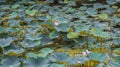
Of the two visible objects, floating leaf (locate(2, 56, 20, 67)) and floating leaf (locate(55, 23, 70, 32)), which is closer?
floating leaf (locate(2, 56, 20, 67))

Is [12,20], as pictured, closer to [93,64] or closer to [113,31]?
[113,31]

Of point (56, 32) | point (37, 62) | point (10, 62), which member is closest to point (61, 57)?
point (37, 62)

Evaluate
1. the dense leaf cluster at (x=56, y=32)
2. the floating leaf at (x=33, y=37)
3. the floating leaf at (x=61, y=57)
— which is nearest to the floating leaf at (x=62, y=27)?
the dense leaf cluster at (x=56, y=32)

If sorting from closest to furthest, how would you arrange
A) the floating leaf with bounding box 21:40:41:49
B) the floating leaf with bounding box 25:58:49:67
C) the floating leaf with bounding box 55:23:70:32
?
the floating leaf with bounding box 25:58:49:67, the floating leaf with bounding box 21:40:41:49, the floating leaf with bounding box 55:23:70:32

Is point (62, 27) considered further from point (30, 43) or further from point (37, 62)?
point (37, 62)

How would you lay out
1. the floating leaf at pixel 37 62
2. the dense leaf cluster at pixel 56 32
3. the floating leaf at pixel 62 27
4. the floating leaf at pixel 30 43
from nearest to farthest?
the floating leaf at pixel 37 62 → the dense leaf cluster at pixel 56 32 → the floating leaf at pixel 30 43 → the floating leaf at pixel 62 27

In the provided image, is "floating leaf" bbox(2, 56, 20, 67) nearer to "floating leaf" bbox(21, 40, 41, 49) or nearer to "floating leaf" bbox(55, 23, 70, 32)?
"floating leaf" bbox(21, 40, 41, 49)

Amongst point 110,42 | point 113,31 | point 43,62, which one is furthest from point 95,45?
point 43,62

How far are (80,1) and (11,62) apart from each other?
1.78 m

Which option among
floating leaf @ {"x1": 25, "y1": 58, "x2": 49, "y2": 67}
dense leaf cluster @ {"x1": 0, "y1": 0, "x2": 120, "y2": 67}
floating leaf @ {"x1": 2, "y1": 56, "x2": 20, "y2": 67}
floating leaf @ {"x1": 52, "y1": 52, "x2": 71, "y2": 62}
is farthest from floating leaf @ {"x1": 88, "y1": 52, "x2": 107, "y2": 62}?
floating leaf @ {"x1": 2, "y1": 56, "x2": 20, "y2": 67}

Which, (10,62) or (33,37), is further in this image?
(33,37)

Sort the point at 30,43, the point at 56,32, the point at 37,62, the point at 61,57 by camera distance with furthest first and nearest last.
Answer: the point at 56,32
the point at 30,43
the point at 61,57
the point at 37,62

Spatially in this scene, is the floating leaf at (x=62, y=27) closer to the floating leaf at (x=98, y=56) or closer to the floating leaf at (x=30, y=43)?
the floating leaf at (x=30, y=43)

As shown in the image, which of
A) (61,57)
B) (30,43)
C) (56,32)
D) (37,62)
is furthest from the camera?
(56,32)
